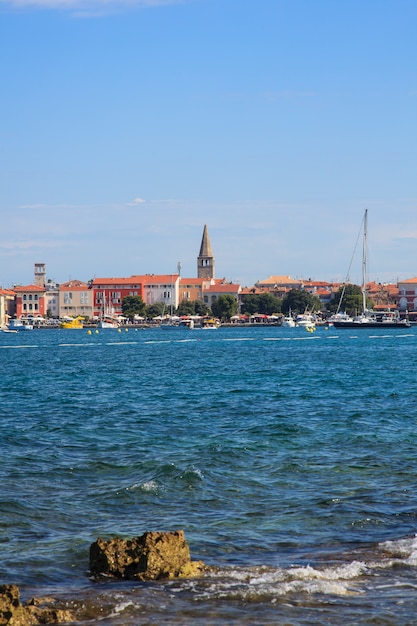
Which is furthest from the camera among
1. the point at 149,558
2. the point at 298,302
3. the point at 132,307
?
the point at 298,302

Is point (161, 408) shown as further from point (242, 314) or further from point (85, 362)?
point (242, 314)

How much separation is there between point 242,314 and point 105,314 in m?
31.2

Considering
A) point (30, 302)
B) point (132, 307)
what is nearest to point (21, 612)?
point (132, 307)

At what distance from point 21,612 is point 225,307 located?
170 metres

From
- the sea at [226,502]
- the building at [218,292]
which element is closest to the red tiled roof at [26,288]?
the building at [218,292]

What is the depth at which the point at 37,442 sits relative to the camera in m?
17.8

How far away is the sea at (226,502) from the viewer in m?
8.01

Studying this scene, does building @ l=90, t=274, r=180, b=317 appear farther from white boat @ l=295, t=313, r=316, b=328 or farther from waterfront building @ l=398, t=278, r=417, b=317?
waterfront building @ l=398, t=278, r=417, b=317

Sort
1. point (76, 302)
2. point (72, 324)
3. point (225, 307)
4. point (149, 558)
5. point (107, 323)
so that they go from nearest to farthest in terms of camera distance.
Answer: point (149, 558), point (72, 324), point (107, 323), point (225, 307), point (76, 302)

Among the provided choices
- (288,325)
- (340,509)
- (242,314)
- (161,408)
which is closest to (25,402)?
(161,408)

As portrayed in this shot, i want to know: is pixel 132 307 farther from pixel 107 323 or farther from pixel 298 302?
pixel 298 302

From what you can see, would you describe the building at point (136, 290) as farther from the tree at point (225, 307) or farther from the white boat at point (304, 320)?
the white boat at point (304, 320)

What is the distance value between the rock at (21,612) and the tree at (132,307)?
167587mm

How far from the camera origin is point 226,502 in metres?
12.3
